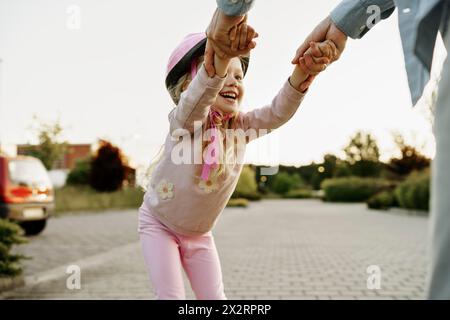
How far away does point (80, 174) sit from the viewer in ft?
108

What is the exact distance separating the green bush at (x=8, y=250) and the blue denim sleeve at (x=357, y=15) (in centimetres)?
446

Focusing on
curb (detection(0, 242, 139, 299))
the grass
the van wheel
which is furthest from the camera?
the grass

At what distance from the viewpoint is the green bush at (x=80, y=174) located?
32.6 m

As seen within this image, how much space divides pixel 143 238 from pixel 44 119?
84.9 feet

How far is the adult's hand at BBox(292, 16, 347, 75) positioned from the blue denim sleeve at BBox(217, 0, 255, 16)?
0.51m

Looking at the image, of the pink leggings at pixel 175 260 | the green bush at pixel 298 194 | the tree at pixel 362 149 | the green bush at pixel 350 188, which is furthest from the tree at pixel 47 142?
the pink leggings at pixel 175 260

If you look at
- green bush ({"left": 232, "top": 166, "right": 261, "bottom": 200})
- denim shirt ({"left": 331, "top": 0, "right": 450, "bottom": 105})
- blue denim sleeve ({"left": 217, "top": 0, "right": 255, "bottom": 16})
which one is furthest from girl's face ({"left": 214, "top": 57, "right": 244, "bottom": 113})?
green bush ({"left": 232, "top": 166, "right": 261, "bottom": 200})

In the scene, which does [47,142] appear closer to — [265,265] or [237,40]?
[265,265]

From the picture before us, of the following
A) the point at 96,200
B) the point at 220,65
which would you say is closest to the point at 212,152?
the point at 220,65

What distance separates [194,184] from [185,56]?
17.6 inches

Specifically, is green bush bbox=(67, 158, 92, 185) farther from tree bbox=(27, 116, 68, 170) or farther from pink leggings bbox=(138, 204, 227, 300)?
pink leggings bbox=(138, 204, 227, 300)

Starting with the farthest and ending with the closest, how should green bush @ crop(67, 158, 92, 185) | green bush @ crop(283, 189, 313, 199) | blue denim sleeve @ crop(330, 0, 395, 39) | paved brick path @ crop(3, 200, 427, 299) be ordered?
green bush @ crop(283, 189, 313, 199)
green bush @ crop(67, 158, 92, 185)
paved brick path @ crop(3, 200, 427, 299)
blue denim sleeve @ crop(330, 0, 395, 39)

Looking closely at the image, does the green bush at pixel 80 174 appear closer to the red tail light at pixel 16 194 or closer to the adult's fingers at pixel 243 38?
the red tail light at pixel 16 194

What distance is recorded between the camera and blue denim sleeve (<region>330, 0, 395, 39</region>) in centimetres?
165
